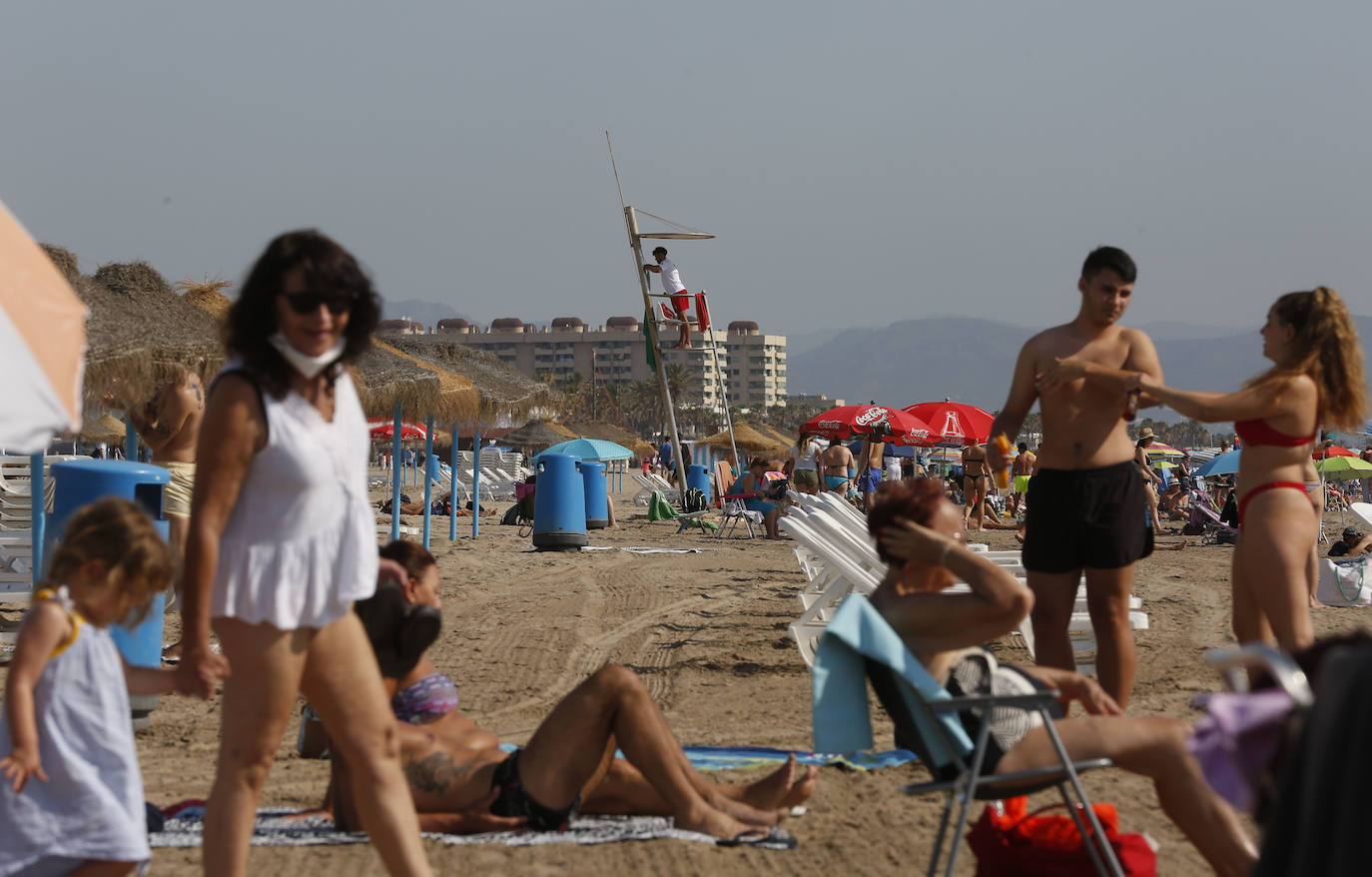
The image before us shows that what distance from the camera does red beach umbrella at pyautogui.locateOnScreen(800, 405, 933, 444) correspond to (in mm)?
20156

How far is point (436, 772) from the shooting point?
367 cm

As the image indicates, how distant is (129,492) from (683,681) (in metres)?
2.84

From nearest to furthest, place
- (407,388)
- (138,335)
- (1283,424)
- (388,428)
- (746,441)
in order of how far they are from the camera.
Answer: (1283,424) → (138,335) → (407,388) → (388,428) → (746,441)

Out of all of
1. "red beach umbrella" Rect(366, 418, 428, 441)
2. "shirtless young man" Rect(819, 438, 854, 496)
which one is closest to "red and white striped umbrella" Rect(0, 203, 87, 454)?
"red beach umbrella" Rect(366, 418, 428, 441)

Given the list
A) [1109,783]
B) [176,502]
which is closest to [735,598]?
[176,502]

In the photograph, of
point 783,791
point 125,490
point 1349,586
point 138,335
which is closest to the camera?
point 783,791

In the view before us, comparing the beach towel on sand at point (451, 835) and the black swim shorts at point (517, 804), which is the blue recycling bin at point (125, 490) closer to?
the beach towel on sand at point (451, 835)

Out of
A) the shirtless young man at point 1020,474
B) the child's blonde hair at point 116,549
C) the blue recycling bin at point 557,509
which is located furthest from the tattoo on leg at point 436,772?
the shirtless young man at point 1020,474

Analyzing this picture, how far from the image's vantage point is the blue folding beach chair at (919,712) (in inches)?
109

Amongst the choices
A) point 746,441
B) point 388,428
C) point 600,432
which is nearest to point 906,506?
point 388,428

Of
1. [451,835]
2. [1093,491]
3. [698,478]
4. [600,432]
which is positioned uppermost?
[1093,491]

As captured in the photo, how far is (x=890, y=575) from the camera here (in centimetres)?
316

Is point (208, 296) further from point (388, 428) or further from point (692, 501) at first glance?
point (388, 428)

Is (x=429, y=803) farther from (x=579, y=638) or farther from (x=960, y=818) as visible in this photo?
(x=579, y=638)
